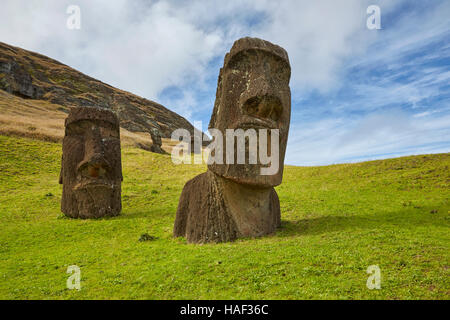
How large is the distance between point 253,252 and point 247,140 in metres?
2.53

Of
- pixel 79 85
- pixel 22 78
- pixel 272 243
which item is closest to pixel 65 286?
pixel 272 243

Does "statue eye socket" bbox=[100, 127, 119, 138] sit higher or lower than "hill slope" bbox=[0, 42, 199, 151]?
lower

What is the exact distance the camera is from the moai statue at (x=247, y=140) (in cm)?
698

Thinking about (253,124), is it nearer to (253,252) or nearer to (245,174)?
(245,174)

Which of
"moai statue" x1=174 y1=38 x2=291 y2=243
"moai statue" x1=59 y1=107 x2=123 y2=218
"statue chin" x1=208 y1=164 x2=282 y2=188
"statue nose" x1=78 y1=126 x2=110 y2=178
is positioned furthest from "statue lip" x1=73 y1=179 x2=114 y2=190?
"statue chin" x1=208 y1=164 x2=282 y2=188

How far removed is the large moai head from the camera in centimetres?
695

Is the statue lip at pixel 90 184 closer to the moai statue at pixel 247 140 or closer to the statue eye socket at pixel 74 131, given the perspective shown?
the statue eye socket at pixel 74 131

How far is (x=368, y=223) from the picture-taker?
25.2 feet

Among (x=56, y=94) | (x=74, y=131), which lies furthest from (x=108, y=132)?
(x=56, y=94)

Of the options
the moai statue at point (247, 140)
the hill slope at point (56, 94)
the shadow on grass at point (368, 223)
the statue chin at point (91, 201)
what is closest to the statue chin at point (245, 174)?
the moai statue at point (247, 140)

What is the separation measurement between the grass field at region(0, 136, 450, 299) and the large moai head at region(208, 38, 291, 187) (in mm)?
1703

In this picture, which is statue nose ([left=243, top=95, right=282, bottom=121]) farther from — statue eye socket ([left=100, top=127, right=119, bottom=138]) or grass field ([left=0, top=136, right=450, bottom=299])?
statue eye socket ([left=100, top=127, right=119, bottom=138])

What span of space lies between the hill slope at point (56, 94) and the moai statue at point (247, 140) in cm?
4400

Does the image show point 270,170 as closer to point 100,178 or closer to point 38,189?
point 100,178
